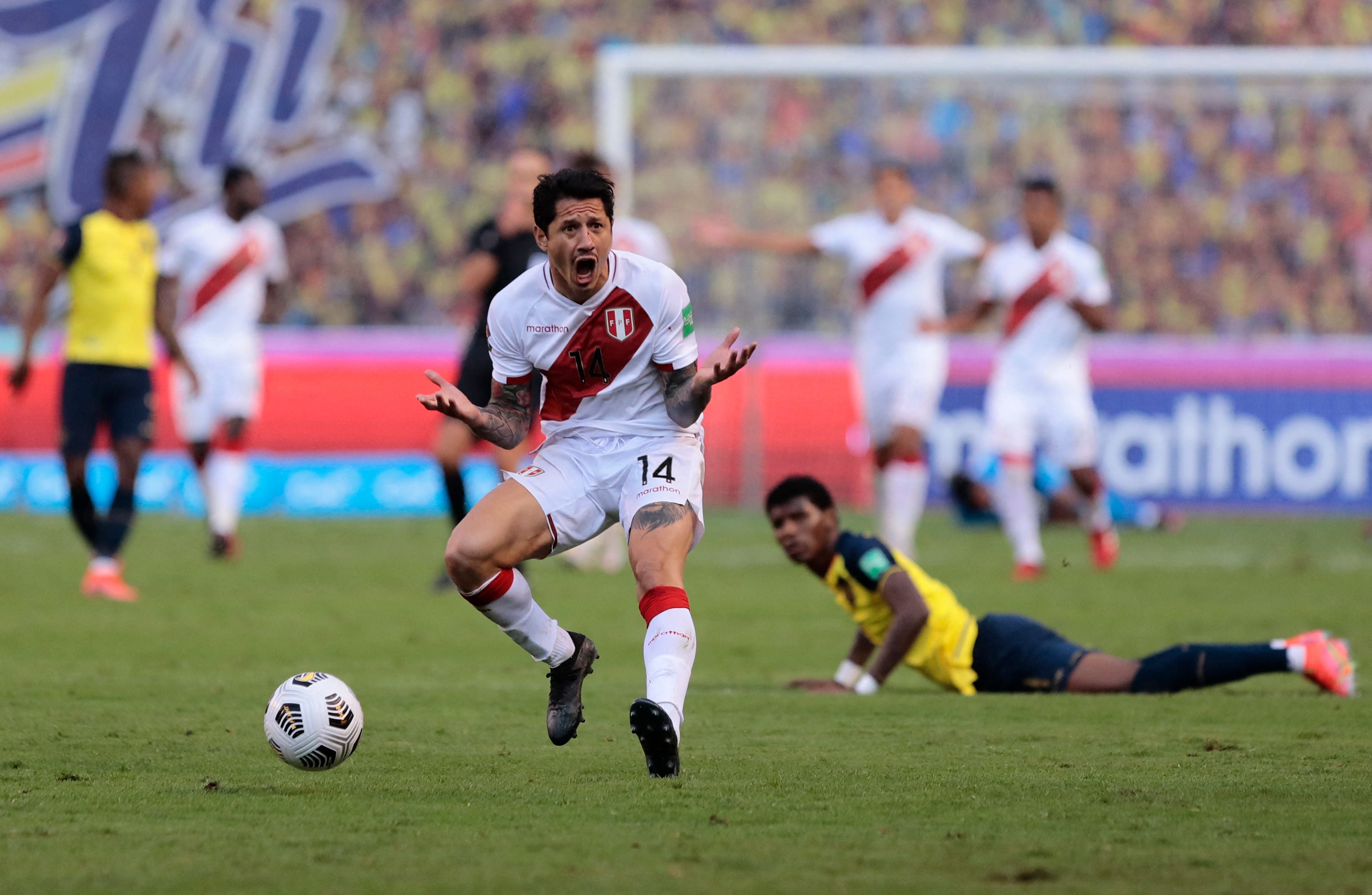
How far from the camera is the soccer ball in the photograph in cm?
511

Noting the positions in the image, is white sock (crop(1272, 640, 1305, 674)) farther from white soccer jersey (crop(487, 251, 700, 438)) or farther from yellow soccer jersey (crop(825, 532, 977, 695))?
white soccer jersey (crop(487, 251, 700, 438))

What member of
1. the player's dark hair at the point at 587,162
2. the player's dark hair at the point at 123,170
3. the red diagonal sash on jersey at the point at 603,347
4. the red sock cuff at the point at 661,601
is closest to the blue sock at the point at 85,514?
the player's dark hair at the point at 123,170

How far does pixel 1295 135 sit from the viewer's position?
16312 millimetres

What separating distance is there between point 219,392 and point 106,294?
117 inches

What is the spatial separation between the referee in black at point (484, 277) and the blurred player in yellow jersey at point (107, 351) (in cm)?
171

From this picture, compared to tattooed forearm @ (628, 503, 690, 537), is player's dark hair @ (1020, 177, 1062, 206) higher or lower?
higher

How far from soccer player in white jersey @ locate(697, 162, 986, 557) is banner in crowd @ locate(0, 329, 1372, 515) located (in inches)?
115

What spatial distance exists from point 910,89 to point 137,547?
24.9 feet

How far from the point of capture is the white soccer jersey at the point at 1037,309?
12.2 m

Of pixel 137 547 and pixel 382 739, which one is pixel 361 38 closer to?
pixel 137 547

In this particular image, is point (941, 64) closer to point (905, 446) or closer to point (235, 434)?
point (905, 446)

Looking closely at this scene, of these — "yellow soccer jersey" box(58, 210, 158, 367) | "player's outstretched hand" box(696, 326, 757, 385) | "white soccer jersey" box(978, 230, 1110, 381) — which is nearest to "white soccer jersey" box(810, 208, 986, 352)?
"white soccer jersey" box(978, 230, 1110, 381)

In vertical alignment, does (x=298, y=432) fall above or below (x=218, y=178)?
below

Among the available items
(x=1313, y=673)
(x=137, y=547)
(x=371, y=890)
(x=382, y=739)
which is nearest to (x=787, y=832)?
(x=371, y=890)
